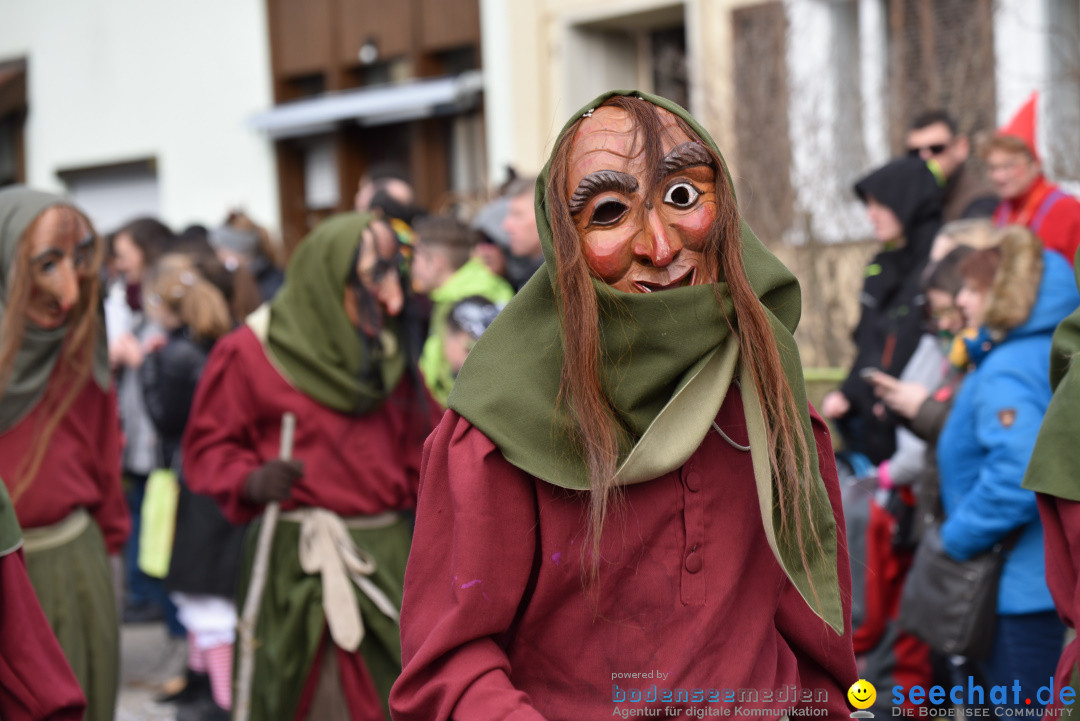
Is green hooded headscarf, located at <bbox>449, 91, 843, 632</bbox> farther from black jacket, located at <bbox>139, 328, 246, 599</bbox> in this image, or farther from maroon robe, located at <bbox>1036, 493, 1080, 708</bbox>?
black jacket, located at <bbox>139, 328, 246, 599</bbox>

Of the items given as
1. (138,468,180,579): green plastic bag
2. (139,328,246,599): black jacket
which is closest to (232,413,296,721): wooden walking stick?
(139,328,246,599): black jacket

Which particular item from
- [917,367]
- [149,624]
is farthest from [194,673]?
[917,367]

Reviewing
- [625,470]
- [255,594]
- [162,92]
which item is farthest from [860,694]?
[162,92]

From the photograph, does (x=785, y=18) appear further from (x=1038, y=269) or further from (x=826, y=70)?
(x=1038, y=269)

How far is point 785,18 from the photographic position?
30.9 feet

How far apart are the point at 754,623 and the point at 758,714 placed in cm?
15

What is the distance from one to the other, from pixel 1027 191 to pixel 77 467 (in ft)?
13.9

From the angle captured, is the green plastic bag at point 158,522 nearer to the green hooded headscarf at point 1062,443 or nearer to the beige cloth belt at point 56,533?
the beige cloth belt at point 56,533

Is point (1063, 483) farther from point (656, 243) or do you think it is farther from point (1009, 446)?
point (1009, 446)

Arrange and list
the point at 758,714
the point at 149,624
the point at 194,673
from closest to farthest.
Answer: the point at 758,714 → the point at 194,673 → the point at 149,624

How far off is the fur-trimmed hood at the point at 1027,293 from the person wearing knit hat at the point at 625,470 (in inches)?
84.1

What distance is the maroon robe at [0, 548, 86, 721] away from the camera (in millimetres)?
2865

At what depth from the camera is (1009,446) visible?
387 centimetres

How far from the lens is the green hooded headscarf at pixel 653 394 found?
2027 millimetres
